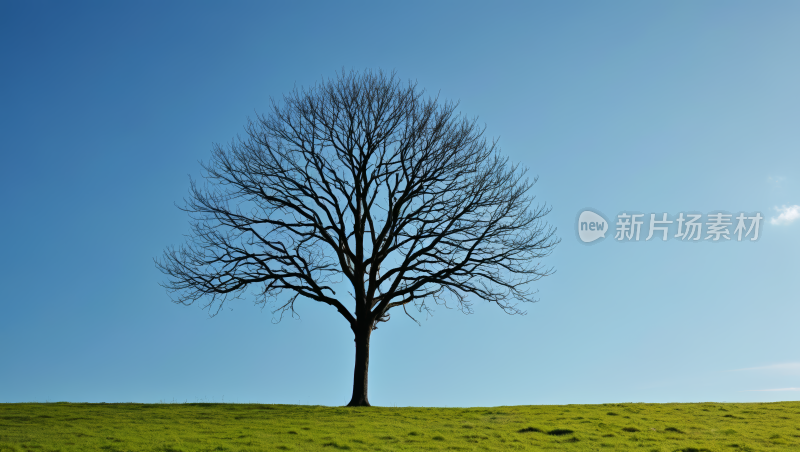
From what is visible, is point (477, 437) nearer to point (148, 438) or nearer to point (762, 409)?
point (148, 438)

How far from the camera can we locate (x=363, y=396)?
2250 centimetres

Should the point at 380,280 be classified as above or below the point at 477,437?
above

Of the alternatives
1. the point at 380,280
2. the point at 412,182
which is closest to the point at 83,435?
the point at 380,280

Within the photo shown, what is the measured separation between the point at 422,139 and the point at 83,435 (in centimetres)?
1541

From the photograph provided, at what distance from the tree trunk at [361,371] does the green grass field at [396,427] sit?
1396mm

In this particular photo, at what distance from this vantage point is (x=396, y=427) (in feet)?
55.6

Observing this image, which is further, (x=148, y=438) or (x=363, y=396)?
(x=363, y=396)

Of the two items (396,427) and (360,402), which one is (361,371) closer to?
(360,402)

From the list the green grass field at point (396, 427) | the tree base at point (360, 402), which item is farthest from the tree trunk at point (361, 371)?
the green grass field at point (396, 427)

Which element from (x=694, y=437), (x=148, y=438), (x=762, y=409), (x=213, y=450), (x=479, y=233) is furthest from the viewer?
(x=479, y=233)

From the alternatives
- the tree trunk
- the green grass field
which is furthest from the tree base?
the green grass field

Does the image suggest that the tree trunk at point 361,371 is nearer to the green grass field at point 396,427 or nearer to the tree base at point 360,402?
the tree base at point 360,402

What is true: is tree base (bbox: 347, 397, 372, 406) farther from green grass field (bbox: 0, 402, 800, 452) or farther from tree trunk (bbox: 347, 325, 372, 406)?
green grass field (bbox: 0, 402, 800, 452)

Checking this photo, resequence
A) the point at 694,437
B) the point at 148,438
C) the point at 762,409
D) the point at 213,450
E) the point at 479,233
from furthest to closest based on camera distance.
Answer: the point at 479,233
the point at 762,409
the point at 694,437
the point at 148,438
the point at 213,450
